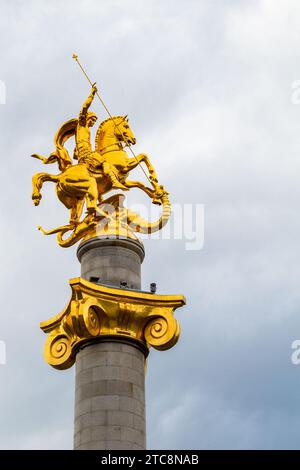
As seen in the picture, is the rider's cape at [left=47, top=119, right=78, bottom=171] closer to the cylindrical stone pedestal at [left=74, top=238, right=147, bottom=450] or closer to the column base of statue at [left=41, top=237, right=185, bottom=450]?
the column base of statue at [left=41, top=237, right=185, bottom=450]

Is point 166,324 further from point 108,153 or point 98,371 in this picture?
point 108,153

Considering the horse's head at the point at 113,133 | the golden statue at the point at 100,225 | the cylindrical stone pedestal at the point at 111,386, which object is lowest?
the cylindrical stone pedestal at the point at 111,386

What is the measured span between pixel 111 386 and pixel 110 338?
1.76 meters

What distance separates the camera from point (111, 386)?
1487 inches

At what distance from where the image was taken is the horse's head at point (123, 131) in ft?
146

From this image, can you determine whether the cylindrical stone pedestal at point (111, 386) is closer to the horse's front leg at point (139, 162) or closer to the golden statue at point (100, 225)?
the golden statue at point (100, 225)

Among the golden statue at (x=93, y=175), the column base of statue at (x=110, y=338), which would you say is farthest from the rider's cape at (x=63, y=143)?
the column base of statue at (x=110, y=338)

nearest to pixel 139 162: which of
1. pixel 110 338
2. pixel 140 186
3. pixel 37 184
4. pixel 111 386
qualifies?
pixel 140 186

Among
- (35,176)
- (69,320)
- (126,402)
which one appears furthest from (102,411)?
(35,176)

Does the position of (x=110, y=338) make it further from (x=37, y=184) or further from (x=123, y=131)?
(x=123, y=131)

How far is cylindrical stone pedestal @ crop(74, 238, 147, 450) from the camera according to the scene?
37031mm

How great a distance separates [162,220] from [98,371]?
7.14 m
